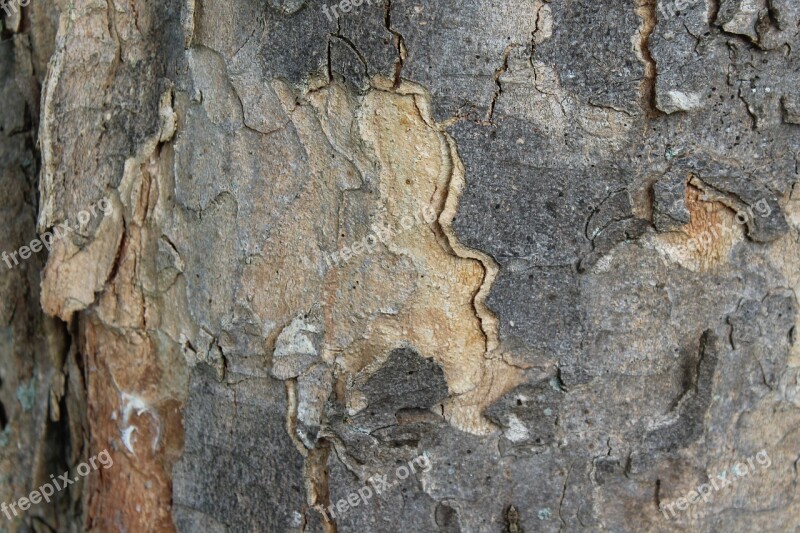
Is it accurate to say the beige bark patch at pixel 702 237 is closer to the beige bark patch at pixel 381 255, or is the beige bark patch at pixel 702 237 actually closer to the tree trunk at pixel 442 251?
the tree trunk at pixel 442 251

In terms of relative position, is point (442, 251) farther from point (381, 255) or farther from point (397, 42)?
point (397, 42)

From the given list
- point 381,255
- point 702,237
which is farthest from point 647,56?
point 381,255

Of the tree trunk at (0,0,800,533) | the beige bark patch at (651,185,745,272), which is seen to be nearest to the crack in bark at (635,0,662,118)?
the tree trunk at (0,0,800,533)

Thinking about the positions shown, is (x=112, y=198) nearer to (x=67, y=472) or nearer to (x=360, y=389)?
(x=360, y=389)

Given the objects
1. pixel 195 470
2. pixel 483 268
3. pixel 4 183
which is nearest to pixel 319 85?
pixel 483 268

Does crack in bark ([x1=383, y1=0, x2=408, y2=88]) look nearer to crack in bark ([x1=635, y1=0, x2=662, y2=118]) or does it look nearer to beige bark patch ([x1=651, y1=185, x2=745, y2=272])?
crack in bark ([x1=635, y1=0, x2=662, y2=118])

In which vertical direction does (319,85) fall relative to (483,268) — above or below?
above

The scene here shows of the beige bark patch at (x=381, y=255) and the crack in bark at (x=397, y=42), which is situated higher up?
the crack in bark at (x=397, y=42)

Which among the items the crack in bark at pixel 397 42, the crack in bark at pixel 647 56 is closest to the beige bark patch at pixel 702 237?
the crack in bark at pixel 647 56

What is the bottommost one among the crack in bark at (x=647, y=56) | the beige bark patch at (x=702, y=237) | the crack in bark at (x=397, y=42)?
the beige bark patch at (x=702, y=237)
